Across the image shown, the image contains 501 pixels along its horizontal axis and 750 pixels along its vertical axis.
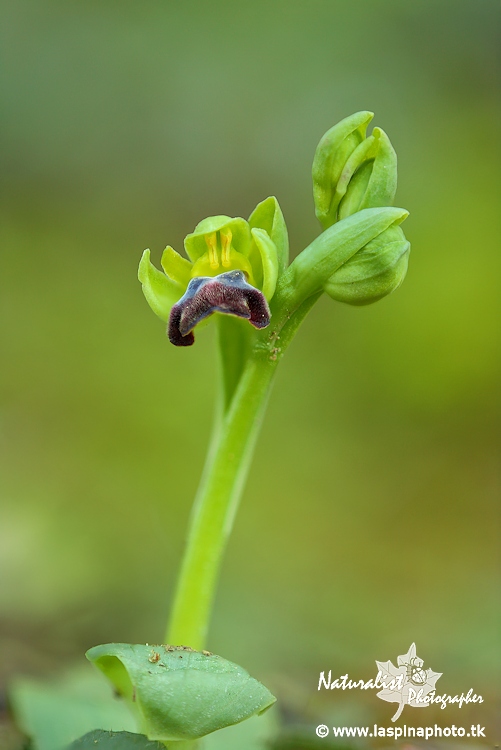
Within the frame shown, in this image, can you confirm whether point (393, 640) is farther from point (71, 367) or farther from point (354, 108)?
point (354, 108)

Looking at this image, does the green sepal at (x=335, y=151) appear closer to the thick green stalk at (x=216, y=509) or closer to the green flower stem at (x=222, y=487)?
the green flower stem at (x=222, y=487)

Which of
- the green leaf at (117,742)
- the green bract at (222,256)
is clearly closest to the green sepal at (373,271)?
the green bract at (222,256)

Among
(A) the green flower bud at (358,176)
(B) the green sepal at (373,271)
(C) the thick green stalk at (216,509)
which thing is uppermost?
(A) the green flower bud at (358,176)

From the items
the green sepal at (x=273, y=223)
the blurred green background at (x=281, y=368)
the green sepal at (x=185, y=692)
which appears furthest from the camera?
the blurred green background at (x=281, y=368)

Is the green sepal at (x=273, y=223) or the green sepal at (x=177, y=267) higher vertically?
the green sepal at (x=273, y=223)

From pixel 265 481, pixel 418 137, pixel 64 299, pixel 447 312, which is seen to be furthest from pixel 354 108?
pixel 265 481

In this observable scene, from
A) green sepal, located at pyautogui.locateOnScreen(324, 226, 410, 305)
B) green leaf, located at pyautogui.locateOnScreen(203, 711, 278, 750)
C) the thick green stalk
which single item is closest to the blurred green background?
green leaf, located at pyautogui.locateOnScreen(203, 711, 278, 750)

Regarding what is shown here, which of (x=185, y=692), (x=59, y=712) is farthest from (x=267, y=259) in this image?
(x=59, y=712)

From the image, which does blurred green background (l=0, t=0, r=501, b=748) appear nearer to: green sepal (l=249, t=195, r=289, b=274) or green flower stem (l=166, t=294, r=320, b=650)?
green flower stem (l=166, t=294, r=320, b=650)
